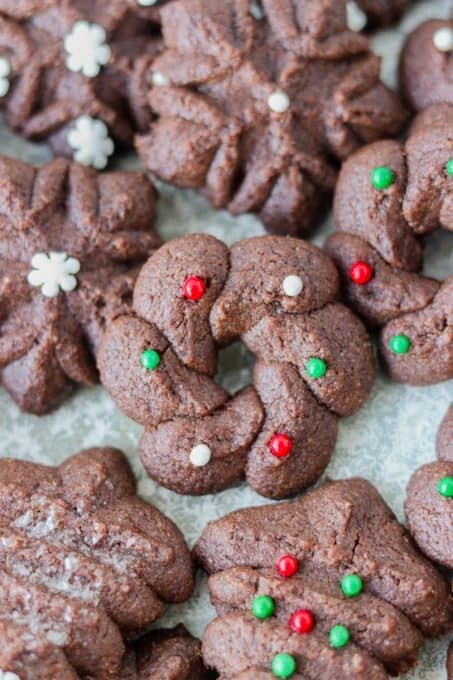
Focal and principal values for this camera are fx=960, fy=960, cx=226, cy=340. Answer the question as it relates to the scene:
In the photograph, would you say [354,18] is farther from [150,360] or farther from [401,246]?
[150,360]

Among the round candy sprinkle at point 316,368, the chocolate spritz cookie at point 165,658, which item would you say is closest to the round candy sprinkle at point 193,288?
the round candy sprinkle at point 316,368

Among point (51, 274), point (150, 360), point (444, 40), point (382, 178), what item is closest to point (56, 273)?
point (51, 274)

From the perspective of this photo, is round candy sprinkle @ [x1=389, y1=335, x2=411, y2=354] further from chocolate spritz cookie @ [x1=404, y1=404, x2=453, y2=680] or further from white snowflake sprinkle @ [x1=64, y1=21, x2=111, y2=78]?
white snowflake sprinkle @ [x1=64, y1=21, x2=111, y2=78]

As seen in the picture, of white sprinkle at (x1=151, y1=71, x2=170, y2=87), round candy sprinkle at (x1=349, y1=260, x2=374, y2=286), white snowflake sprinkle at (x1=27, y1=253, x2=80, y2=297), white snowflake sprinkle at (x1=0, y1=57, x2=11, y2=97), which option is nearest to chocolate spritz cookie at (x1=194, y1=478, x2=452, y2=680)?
round candy sprinkle at (x1=349, y1=260, x2=374, y2=286)

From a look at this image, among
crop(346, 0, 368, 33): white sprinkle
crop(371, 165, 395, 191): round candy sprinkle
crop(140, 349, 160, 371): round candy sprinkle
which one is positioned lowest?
crop(140, 349, 160, 371): round candy sprinkle

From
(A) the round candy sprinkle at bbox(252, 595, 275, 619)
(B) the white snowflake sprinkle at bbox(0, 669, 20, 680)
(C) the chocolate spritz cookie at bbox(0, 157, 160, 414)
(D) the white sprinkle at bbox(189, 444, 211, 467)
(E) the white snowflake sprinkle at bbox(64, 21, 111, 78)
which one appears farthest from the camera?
(E) the white snowflake sprinkle at bbox(64, 21, 111, 78)

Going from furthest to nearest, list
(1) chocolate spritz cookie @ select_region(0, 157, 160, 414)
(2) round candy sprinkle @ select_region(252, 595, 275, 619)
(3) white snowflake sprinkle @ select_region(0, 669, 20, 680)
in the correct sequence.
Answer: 1. (1) chocolate spritz cookie @ select_region(0, 157, 160, 414)
2. (2) round candy sprinkle @ select_region(252, 595, 275, 619)
3. (3) white snowflake sprinkle @ select_region(0, 669, 20, 680)

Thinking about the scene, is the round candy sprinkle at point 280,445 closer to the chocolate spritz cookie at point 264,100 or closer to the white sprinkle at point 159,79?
the chocolate spritz cookie at point 264,100

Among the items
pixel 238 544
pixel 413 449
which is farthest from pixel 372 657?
pixel 413 449
